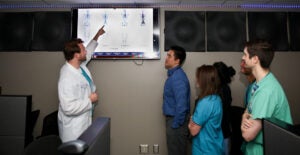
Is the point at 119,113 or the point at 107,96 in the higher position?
the point at 107,96

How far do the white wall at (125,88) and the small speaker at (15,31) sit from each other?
0.75ft

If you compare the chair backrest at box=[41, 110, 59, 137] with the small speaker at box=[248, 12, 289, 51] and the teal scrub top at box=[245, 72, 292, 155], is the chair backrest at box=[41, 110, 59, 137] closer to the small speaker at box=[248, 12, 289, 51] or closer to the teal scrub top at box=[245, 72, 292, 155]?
the teal scrub top at box=[245, 72, 292, 155]

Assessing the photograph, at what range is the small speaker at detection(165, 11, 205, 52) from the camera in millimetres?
3072

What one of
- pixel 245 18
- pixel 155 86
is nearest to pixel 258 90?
pixel 155 86

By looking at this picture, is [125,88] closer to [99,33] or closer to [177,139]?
[99,33]

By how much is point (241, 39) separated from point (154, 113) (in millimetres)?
1654

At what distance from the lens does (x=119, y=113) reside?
10.1ft

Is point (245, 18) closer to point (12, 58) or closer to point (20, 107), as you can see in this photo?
point (20, 107)

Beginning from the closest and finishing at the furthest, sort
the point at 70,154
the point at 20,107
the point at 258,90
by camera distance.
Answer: the point at 70,154 → the point at 258,90 → the point at 20,107

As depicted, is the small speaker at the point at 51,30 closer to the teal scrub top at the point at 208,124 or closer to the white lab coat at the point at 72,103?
the white lab coat at the point at 72,103

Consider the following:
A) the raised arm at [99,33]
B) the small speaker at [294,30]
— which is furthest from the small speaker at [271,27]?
the raised arm at [99,33]

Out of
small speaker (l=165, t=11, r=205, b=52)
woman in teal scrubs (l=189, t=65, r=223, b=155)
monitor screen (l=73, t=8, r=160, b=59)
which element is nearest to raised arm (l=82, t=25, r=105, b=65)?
monitor screen (l=73, t=8, r=160, b=59)

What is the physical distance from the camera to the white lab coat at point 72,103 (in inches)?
80.7

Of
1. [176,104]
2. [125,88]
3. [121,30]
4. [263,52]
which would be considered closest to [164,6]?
[121,30]
